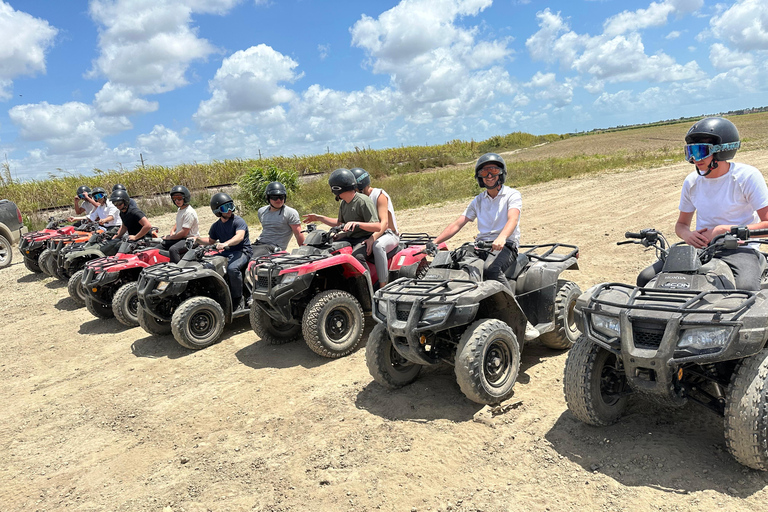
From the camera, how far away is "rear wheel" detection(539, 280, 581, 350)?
5.37 metres

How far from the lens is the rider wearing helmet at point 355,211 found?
6352mm

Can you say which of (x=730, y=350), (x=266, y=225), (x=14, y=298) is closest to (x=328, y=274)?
(x=266, y=225)

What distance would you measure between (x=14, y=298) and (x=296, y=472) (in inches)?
408

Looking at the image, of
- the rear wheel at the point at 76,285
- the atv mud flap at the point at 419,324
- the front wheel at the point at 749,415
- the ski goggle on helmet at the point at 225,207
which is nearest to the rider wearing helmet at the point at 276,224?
the ski goggle on helmet at the point at 225,207

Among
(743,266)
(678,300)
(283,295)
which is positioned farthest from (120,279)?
(743,266)

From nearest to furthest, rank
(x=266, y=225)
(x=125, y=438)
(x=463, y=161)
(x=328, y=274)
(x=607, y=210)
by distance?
(x=125, y=438)
(x=328, y=274)
(x=266, y=225)
(x=607, y=210)
(x=463, y=161)

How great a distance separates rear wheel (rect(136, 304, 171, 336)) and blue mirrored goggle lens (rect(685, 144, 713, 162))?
6301mm

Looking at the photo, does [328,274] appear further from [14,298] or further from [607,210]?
[607,210]

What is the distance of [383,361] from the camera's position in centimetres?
474

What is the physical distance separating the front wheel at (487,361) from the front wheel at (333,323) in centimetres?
196

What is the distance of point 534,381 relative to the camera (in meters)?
4.93

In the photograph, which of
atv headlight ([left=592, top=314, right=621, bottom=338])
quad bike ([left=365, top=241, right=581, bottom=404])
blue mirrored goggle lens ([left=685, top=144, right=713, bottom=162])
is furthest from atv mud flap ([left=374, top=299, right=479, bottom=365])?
blue mirrored goggle lens ([left=685, top=144, right=713, bottom=162])

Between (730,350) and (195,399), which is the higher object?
(730,350)

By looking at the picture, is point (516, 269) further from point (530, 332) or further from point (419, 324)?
point (419, 324)
